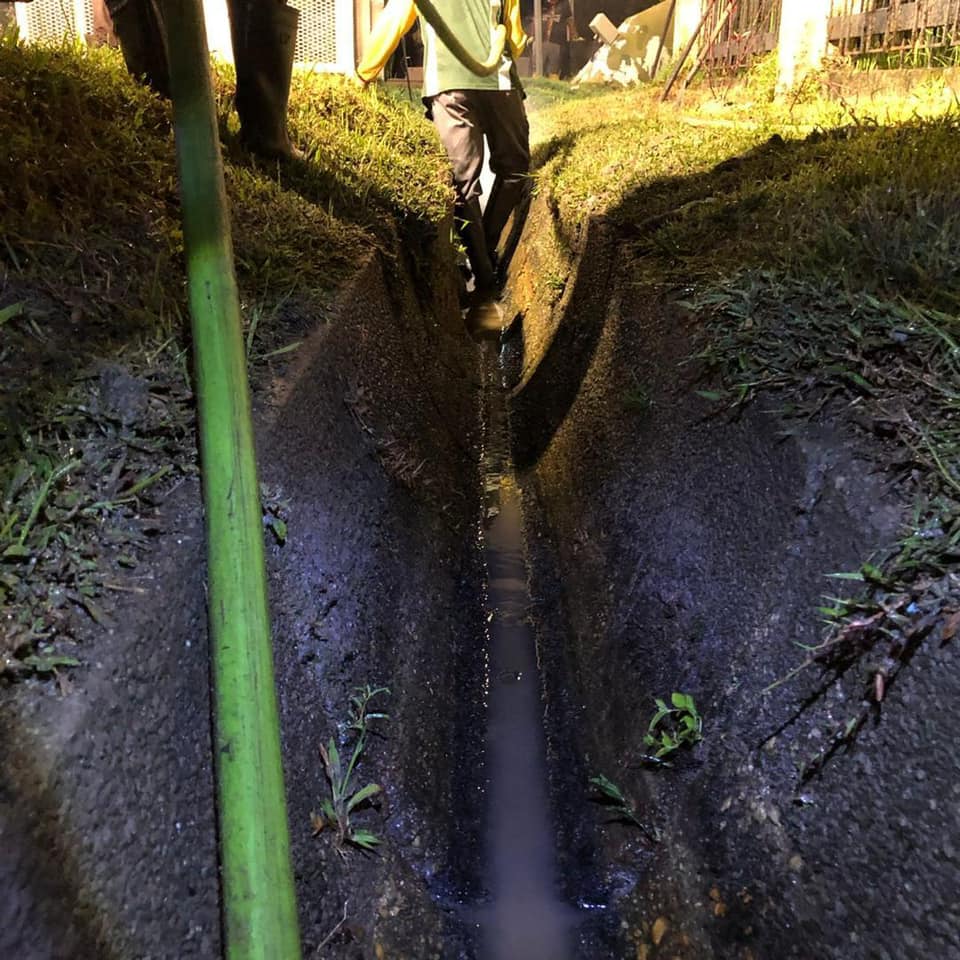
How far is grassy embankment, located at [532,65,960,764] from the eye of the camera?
1412 mm

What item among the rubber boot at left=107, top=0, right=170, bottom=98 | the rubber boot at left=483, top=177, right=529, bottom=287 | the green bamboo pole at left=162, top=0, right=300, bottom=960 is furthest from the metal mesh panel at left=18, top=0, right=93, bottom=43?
the green bamboo pole at left=162, top=0, right=300, bottom=960

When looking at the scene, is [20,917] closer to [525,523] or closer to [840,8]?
[525,523]

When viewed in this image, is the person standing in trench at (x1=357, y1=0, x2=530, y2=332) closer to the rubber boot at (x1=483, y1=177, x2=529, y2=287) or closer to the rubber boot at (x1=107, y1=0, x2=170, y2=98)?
the rubber boot at (x1=483, y1=177, x2=529, y2=287)

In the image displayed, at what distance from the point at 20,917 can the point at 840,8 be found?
256 inches

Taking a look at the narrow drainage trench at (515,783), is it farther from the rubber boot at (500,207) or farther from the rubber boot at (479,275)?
the rubber boot at (500,207)

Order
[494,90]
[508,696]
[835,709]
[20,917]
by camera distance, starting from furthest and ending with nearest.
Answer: [494,90]
[508,696]
[835,709]
[20,917]

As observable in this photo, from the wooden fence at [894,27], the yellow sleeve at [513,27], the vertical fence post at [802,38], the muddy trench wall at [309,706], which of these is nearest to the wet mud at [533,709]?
the muddy trench wall at [309,706]

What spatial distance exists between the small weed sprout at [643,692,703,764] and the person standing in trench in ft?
14.0

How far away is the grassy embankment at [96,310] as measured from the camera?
4.38 ft

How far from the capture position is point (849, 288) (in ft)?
6.60

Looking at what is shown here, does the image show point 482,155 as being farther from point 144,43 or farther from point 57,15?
point 57,15

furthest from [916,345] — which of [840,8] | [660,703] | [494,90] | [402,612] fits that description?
[840,8]

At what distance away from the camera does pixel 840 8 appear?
5250 millimetres

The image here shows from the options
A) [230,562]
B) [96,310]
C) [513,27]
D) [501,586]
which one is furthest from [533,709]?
[513,27]
